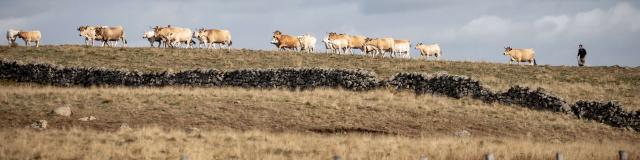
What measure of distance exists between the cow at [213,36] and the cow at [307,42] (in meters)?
5.46

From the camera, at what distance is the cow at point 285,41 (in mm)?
53719

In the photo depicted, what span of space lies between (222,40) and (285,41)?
4.82m

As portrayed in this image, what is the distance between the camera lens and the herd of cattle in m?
53.2

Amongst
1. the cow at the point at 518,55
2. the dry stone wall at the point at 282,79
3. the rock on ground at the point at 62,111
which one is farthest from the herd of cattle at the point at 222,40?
the rock on ground at the point at 62,111

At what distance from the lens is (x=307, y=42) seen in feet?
181

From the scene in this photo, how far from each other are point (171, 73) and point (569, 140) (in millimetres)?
20607

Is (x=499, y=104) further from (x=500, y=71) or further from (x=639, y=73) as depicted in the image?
(x=639, y=73)

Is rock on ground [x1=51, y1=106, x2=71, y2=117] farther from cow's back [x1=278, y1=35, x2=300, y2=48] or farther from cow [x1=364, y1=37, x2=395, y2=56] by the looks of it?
cow [x1=364, y1=37, x2=395, y2=56]

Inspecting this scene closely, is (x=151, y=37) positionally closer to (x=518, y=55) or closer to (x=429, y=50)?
(x=429, y=50)

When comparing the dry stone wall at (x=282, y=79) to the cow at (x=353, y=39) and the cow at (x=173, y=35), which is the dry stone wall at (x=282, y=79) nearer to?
the cow at (x=173, y=35)

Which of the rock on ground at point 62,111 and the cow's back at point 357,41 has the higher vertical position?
the cow's back at point 357,41

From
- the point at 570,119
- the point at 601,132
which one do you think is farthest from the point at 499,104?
the point at 601,132

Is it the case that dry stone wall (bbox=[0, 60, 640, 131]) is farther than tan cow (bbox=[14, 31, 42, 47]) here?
No

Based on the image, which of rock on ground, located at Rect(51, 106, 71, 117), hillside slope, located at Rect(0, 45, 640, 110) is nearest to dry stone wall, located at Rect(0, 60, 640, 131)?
hillside slope, located at Rect(0, 45, 640, 110)
